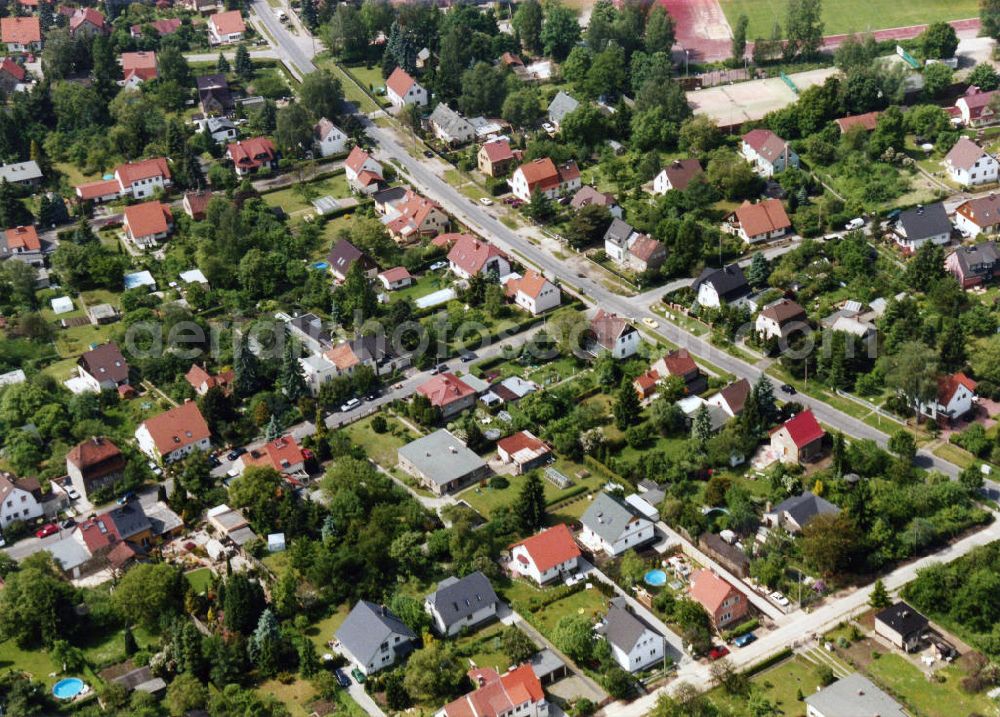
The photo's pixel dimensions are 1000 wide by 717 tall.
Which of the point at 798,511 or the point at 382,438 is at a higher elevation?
the point at 798,511

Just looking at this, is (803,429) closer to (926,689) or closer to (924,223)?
(926,689)

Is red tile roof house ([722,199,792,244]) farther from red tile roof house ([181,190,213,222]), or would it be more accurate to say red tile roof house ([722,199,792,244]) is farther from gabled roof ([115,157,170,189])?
gabled roof ([115,157,170,189])

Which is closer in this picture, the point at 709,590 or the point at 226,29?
the point at 709,590

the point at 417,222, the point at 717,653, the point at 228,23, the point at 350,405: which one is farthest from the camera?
the point at 228,23

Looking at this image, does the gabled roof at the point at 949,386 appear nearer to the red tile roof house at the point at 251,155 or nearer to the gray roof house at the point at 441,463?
the gray roof house at the point at 441,463

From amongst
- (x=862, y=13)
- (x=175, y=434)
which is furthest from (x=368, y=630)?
(x=862, y=13)

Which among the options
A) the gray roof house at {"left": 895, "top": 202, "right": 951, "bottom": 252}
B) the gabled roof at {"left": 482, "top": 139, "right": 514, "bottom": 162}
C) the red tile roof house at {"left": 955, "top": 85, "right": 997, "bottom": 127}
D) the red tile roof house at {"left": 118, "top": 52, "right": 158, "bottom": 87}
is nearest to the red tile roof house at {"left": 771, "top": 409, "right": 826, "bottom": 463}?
the gray roof house at {"left": 895, "top": 202, "right": 951, "bottom": 252}


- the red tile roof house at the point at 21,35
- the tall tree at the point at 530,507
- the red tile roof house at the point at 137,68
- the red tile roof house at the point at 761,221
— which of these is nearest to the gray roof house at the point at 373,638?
the tall tree at the point at 530,507
